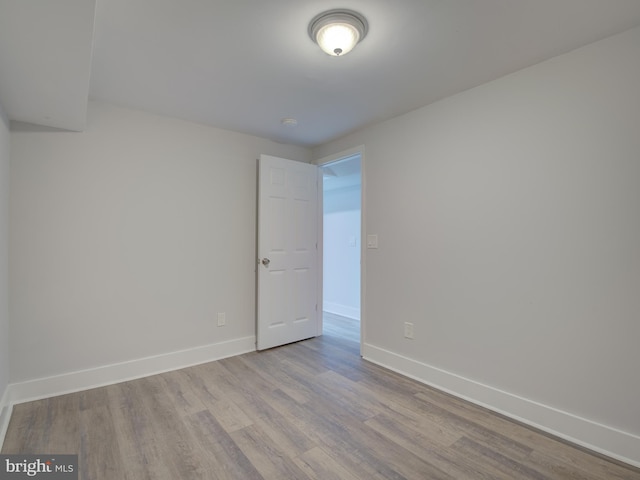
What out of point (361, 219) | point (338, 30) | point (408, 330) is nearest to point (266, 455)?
point (408, 330)

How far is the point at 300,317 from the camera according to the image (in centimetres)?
356

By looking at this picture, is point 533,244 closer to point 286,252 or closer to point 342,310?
point 286,252

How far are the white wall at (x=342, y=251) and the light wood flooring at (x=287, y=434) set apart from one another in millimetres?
2393

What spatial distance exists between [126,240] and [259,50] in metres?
1.86

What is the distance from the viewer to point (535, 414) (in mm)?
1926

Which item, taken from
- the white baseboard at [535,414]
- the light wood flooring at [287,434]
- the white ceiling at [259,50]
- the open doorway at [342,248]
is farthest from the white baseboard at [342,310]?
the white ceiling at [259,50]

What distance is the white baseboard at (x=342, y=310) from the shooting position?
4.84 m

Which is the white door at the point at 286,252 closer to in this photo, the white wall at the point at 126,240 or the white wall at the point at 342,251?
the white wall at the point at 126,240

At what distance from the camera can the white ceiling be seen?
57.2 inches

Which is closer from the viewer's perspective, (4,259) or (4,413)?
(4,413)

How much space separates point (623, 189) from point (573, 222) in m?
0.27

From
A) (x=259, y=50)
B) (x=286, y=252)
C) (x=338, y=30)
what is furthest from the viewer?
(x=286, y=252)

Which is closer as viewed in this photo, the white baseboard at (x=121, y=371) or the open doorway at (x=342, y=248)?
the white baseboard at (x=121, y=371)

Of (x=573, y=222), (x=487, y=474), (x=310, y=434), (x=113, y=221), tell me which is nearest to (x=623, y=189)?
(x=573, y=222)
